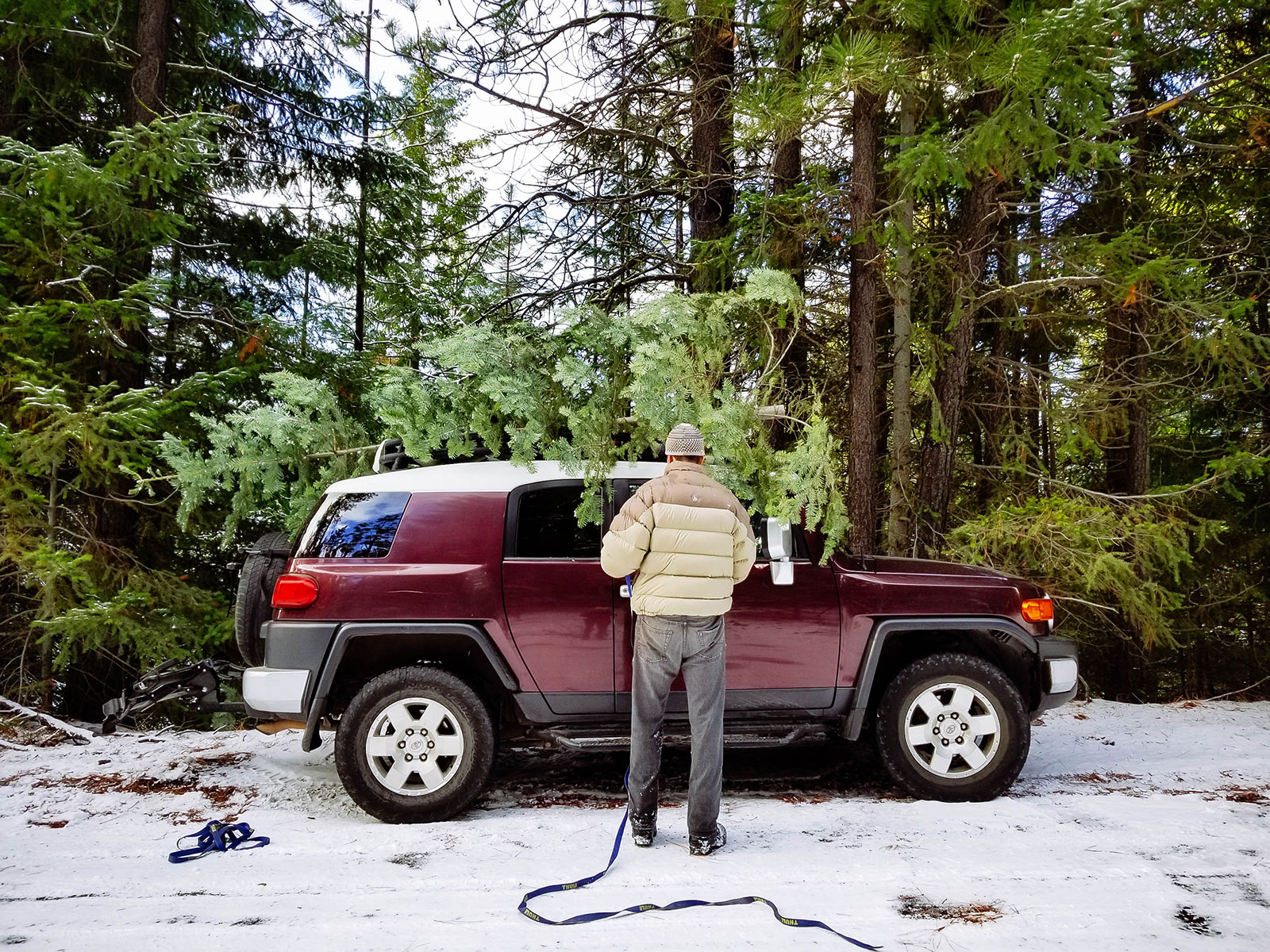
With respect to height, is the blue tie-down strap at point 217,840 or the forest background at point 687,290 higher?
the forest background at point 687,290

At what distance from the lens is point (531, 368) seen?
5.45 meters

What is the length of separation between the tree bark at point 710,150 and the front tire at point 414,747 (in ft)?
16.9

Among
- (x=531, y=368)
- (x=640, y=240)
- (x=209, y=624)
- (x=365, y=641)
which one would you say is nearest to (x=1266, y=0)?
(x=640, y=240)

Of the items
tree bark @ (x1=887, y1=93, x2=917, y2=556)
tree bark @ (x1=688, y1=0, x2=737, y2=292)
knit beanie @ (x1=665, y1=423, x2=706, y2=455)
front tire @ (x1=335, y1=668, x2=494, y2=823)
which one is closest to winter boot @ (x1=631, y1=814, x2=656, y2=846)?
front tire @ (x1=335, y1=668, x2=494, y2=823)

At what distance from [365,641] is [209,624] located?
13.5 ft

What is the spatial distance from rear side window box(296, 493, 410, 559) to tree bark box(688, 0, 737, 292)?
4540 millimetres

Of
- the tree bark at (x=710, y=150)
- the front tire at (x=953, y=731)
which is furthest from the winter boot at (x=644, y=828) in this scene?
the tree bark at (x=710, y=150)

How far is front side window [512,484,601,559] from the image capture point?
4.67 m

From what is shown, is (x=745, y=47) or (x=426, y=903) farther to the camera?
(x=745, y=47)

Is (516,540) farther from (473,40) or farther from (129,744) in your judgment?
(473,40)

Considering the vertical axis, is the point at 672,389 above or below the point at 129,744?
above

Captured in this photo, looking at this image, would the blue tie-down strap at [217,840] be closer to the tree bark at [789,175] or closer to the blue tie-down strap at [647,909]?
the blue tie-down strap at [647,909]

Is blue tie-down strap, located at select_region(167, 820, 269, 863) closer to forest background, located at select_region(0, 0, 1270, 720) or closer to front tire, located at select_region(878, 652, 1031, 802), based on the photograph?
forest background, located at select_region(0, 0, 1270, 720)

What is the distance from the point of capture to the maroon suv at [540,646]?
172 inches
